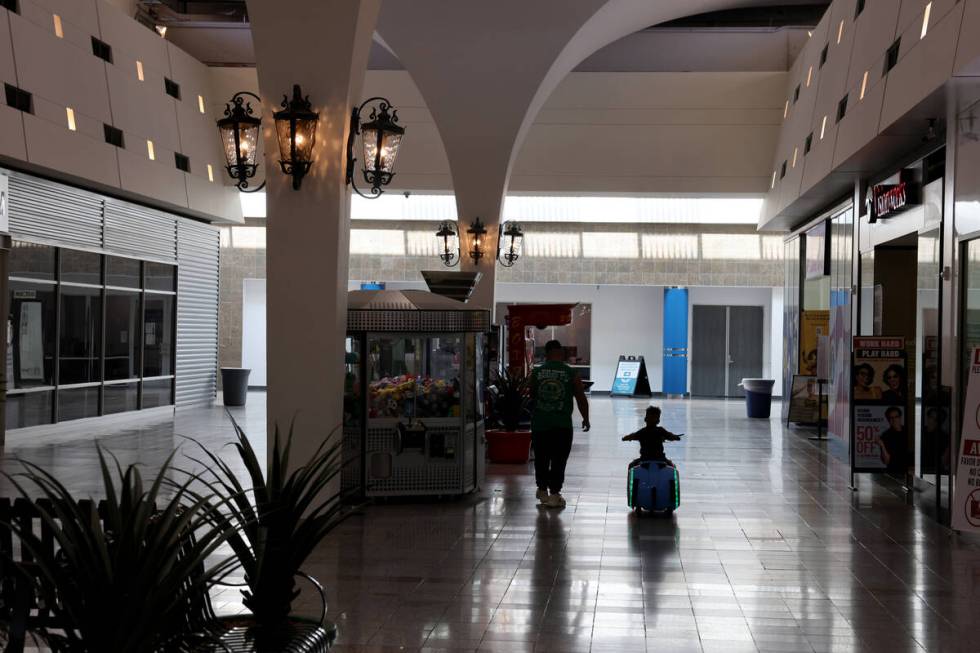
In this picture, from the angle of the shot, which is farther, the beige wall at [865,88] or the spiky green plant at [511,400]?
the spiky green plant at [511,400]

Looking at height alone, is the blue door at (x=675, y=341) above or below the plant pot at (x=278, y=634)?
above

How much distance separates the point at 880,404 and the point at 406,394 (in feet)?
15.8

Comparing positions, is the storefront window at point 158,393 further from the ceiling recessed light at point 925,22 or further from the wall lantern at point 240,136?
the ceiling recessed light at point 925,22

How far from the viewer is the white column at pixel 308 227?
827 centimetres

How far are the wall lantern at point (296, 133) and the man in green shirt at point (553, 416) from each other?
2644mm

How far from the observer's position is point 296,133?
26.9ft

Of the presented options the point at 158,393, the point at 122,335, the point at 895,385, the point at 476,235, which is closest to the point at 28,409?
the point at 122,335

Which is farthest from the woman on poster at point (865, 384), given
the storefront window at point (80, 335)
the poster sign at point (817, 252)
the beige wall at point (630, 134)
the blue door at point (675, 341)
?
the blue door at point (675, 341)

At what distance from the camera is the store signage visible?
11609mm

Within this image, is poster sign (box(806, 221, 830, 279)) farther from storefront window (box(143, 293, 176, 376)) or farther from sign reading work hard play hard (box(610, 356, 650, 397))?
storefront window (box(143, 293, 176, 376))

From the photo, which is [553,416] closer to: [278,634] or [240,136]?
[240,136]

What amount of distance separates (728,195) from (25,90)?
13507 mm

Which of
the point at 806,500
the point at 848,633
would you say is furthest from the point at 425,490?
the point at 848,633

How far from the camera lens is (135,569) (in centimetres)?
319
